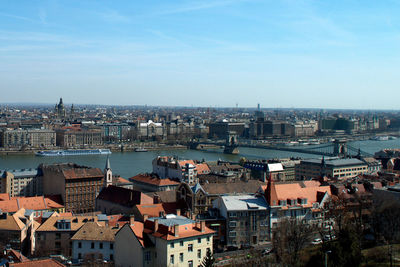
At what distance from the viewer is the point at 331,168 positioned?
20766 millimetres

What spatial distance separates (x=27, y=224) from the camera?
10.1 m


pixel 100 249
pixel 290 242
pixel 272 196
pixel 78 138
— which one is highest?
pixel 272 196

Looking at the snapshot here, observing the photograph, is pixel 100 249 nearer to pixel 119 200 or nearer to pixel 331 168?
pixel 119 200

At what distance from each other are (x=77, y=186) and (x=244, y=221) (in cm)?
671

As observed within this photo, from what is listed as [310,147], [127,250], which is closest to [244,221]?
[127,250]

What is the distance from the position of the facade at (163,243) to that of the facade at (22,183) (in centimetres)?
976

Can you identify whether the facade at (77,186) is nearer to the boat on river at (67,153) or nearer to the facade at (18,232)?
the facade at (18,232)

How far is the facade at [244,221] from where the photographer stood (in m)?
10.1

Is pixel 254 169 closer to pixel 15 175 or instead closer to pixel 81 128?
pixel 15 175

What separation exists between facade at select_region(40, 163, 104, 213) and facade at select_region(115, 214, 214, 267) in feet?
23.0

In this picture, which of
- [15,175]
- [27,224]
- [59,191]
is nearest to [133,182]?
[59,191]

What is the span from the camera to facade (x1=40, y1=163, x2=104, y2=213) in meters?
15.1

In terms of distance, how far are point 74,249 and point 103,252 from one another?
0.52 meters

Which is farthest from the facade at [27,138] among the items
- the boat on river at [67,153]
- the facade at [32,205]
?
the facade at [32,205]
